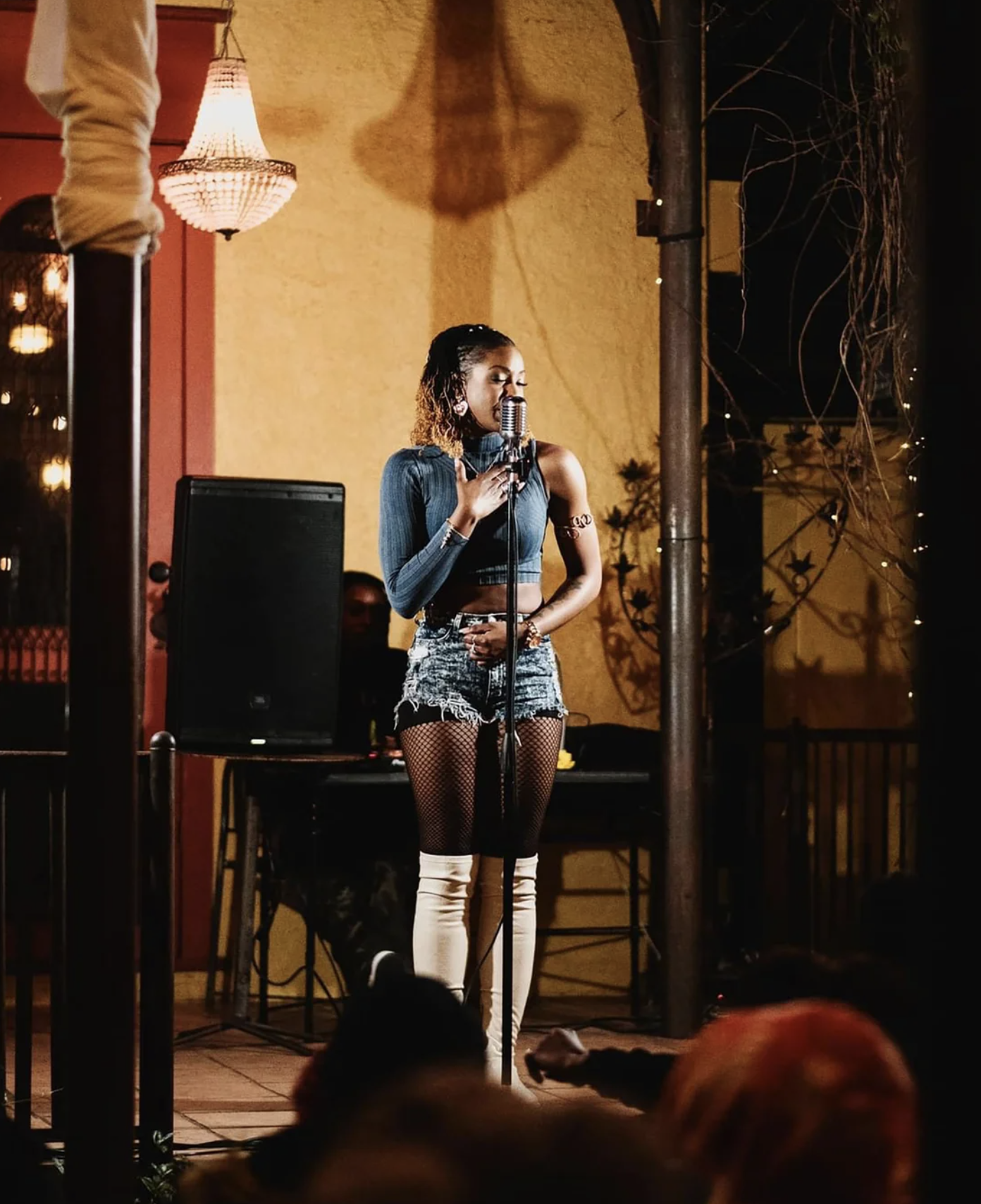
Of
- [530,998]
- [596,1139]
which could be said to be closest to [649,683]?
[530,998]

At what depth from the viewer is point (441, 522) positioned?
432 centimetres

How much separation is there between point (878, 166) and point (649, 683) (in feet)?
6.93

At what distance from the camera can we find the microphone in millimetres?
4070

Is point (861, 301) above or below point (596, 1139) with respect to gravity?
above

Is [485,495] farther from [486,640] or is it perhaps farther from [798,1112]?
[798,1112]

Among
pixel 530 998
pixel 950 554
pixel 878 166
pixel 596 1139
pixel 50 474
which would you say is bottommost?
pixel 530 998

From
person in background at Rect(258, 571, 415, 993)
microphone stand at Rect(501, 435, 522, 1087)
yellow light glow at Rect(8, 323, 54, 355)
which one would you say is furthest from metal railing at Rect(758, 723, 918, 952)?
yellow light glow at Rect(8, 323, 54, 355)

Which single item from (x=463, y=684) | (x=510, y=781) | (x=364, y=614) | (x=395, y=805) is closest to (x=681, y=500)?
(x=364, y=614)

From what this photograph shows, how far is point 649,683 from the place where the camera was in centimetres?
681

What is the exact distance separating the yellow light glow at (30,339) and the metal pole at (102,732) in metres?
4.11

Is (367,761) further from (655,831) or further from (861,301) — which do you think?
(861,301)

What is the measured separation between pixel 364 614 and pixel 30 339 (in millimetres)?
1613

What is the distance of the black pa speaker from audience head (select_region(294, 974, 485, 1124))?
123 inches

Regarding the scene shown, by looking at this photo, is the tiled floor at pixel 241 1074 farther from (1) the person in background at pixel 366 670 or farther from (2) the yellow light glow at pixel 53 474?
(2) the yellow light glow at pixel 53 474
